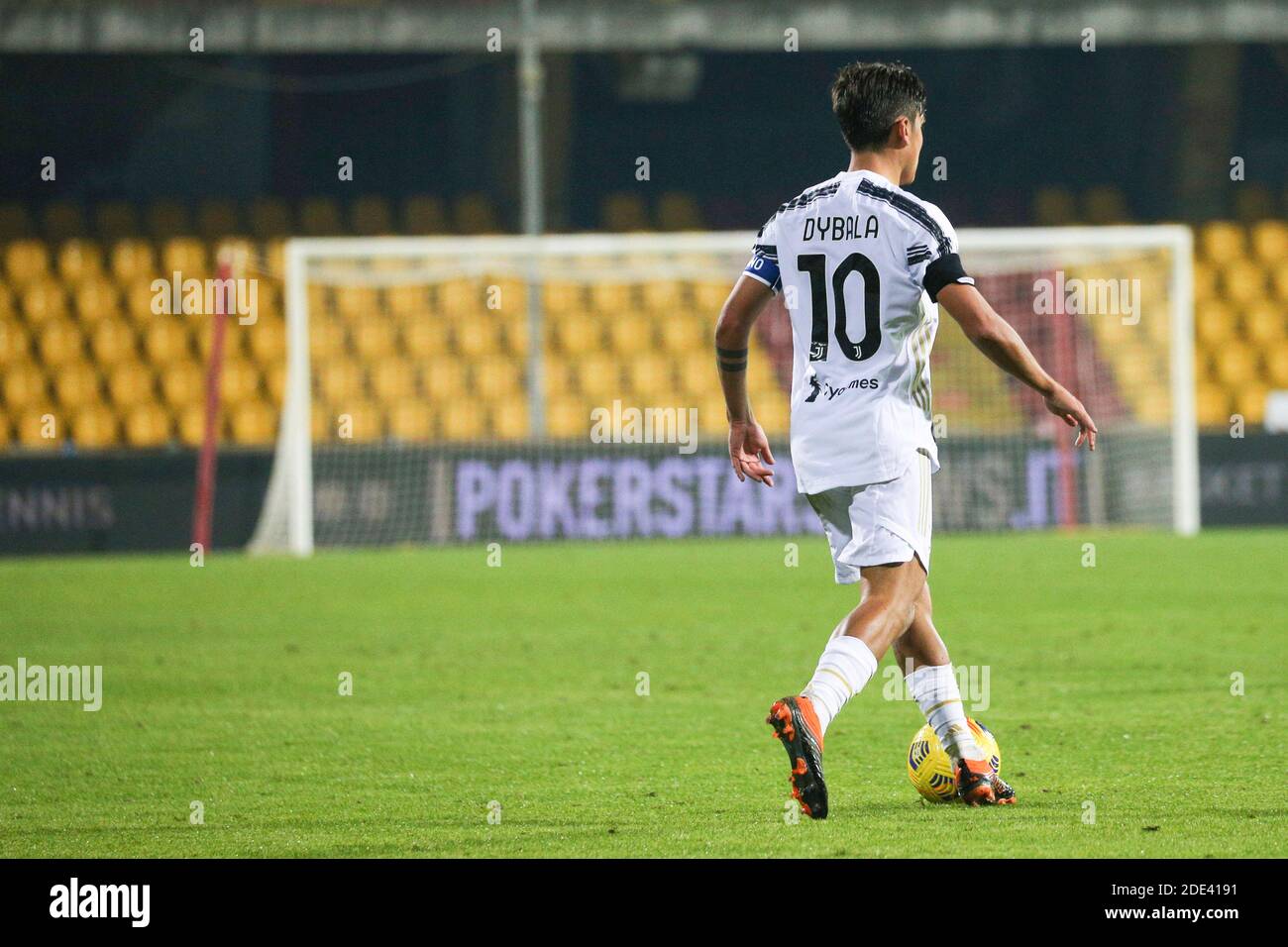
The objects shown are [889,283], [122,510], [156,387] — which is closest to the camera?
[889,283]

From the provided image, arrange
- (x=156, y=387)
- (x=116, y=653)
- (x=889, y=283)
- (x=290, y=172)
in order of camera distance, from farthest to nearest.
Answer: (x=290, y=172) → (x=156, y=387) → (x=116, y=653) → (x=889, y=283)

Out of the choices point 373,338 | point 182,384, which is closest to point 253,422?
point 182,384

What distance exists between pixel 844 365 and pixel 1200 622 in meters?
5.31

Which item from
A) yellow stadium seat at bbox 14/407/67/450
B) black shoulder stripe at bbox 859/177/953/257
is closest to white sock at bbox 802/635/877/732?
black shoulder stripe at bbox 859/177/953/257

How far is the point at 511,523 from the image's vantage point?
15.6m

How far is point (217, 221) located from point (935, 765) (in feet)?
53.7

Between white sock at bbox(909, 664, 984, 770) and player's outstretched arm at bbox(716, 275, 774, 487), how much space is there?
0.63 metres

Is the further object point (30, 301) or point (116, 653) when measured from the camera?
point (30, 301)

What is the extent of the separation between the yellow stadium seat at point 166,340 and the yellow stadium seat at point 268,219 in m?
1.79

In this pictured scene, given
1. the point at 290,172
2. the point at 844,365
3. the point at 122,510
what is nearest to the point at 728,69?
the point at 290,172

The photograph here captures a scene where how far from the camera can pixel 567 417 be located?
17.4m

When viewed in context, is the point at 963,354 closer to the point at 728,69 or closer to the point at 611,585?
the point at 611,585

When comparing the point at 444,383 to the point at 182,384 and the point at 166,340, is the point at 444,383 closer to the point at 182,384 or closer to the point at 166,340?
the point at 182,384

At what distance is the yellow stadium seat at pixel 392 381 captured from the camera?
1683 cm
